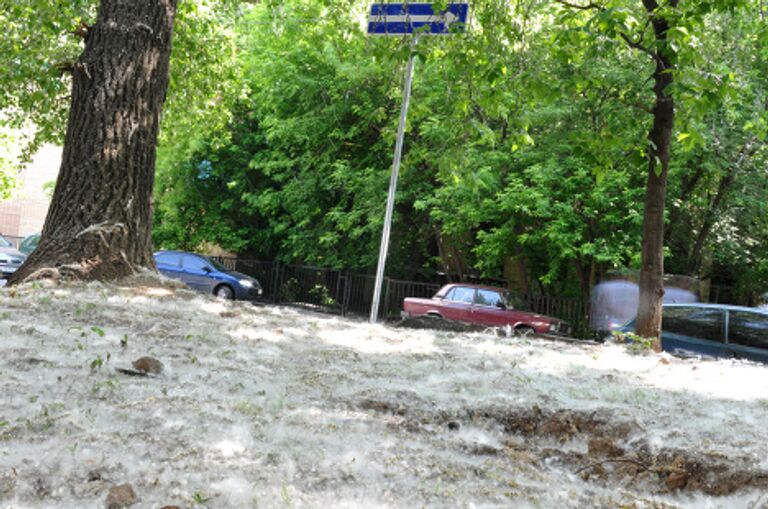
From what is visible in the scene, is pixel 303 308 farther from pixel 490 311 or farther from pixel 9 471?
pixel 9 471

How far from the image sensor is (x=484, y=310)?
18719 mm

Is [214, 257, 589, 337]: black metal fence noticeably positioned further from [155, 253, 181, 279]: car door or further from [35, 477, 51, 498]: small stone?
[35, 477, 51, 498]: small stone

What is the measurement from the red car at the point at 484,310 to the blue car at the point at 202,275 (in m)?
6.71

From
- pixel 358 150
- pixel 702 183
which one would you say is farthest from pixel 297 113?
pixel 702 183

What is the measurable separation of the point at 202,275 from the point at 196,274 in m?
0.19

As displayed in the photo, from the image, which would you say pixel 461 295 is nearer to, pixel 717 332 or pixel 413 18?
pixel 717 332

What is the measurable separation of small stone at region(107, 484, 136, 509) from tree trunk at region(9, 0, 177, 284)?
4.21 m

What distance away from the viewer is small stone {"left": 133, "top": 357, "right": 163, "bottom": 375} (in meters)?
3.31

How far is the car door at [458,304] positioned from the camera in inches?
739

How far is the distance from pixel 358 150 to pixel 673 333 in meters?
14.4

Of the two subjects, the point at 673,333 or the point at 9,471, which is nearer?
the point at 9,471

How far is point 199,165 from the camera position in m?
28.4

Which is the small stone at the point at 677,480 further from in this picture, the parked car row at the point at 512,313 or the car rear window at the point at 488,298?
the car rear window at the point at 488,298

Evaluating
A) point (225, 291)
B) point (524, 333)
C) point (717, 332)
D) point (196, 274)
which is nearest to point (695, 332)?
point (717, 332)
